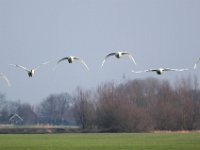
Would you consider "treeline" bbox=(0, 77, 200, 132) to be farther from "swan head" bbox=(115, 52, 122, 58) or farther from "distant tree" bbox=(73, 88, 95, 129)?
"swan head" bbox=(115, 52, 122, 58)

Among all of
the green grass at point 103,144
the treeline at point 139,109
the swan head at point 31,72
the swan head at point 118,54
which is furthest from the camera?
the treeline at point 139,109

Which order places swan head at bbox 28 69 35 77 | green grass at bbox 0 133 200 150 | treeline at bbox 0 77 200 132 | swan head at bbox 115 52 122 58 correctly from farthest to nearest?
1. treeline at bbox 0 77 200 132
2. green grass at bbox 0 133 200 150
3. swan head at bbox 28 69 35 77
4. swan head at bbox 115 52 122 58

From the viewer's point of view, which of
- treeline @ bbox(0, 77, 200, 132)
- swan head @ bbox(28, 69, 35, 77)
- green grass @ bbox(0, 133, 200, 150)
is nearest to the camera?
swan head @ bbox(28, 69, 35, 77)

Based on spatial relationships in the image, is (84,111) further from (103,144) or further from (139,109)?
(103,144)

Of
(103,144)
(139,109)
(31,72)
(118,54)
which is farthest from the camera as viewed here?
(139,109)

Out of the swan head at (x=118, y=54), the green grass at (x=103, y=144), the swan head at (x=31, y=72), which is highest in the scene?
the swan head at (x=118, y=54)

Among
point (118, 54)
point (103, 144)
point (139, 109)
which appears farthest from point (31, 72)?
point (139, 109)

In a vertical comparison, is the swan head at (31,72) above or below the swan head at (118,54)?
below

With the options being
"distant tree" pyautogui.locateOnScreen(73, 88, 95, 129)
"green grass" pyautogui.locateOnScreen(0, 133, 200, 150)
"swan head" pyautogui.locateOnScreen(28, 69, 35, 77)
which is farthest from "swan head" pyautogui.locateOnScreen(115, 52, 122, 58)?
"distant tree" pyautogui.locateOnScreen(73, 88, 95, 129)

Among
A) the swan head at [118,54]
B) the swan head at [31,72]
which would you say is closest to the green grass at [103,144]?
the swan head at [31,72]

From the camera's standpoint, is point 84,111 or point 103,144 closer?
point 103,144

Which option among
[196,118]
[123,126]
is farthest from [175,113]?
[123,126]

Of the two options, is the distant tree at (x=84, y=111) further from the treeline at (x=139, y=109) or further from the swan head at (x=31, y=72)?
the swan head at (x=31, y=72)

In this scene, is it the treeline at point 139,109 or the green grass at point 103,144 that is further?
the treeline at point 139,109
